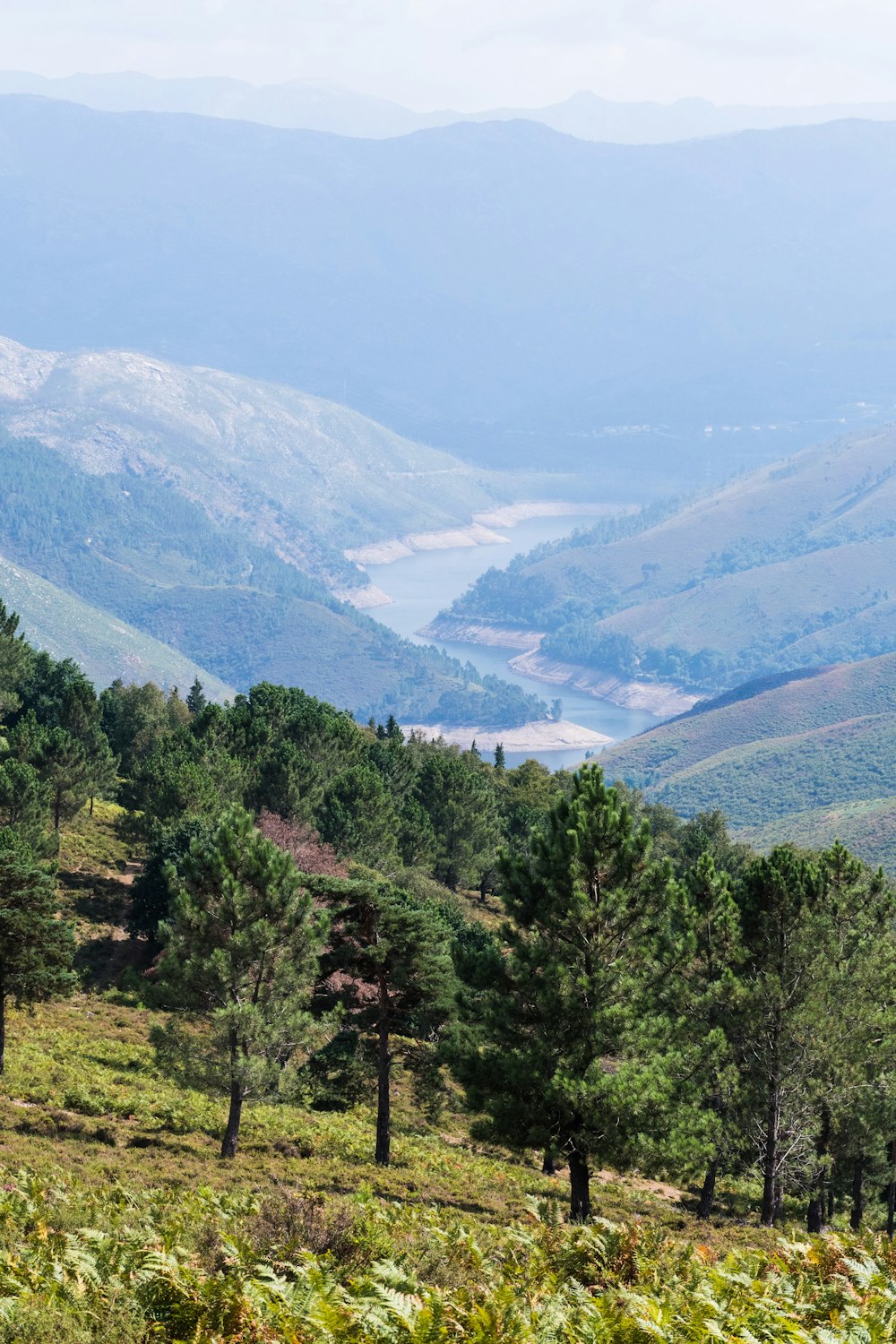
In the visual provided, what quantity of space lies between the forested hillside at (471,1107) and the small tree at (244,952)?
0.11 metres

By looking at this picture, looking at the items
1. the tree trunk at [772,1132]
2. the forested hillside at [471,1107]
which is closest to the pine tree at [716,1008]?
the forested hillside at [471,1107]

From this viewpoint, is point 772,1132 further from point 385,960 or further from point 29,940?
point 29,940

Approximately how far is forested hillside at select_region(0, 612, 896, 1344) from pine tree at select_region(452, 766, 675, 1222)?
0.09 metres

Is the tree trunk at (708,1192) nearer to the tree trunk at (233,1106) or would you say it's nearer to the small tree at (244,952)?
the small tree at (244,952)

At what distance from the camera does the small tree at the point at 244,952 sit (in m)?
40.7

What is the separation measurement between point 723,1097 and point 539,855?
11.6 meters

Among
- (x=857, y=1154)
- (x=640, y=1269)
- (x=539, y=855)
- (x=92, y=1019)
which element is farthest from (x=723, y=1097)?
(x=92, y=1019)

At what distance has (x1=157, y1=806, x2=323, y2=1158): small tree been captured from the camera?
40656 millimetres

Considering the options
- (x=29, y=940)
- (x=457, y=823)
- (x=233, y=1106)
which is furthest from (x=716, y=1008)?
(x=457, y=823)

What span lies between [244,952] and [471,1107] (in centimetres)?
887

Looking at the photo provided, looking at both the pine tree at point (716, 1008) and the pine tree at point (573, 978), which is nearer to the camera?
the pine tree at point (573, 978)

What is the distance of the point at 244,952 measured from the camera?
134ft

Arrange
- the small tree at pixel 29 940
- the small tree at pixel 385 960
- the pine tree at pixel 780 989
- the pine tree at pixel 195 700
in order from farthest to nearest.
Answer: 1. the pine tree at pixel 195 700
2. the small tree at pixel 29 940
3. the small tree at pixel 385 960
4. the pine tree at pixel 780 989

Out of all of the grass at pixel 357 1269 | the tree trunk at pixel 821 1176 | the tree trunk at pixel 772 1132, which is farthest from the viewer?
the tree trunk at pixel 821 1176
